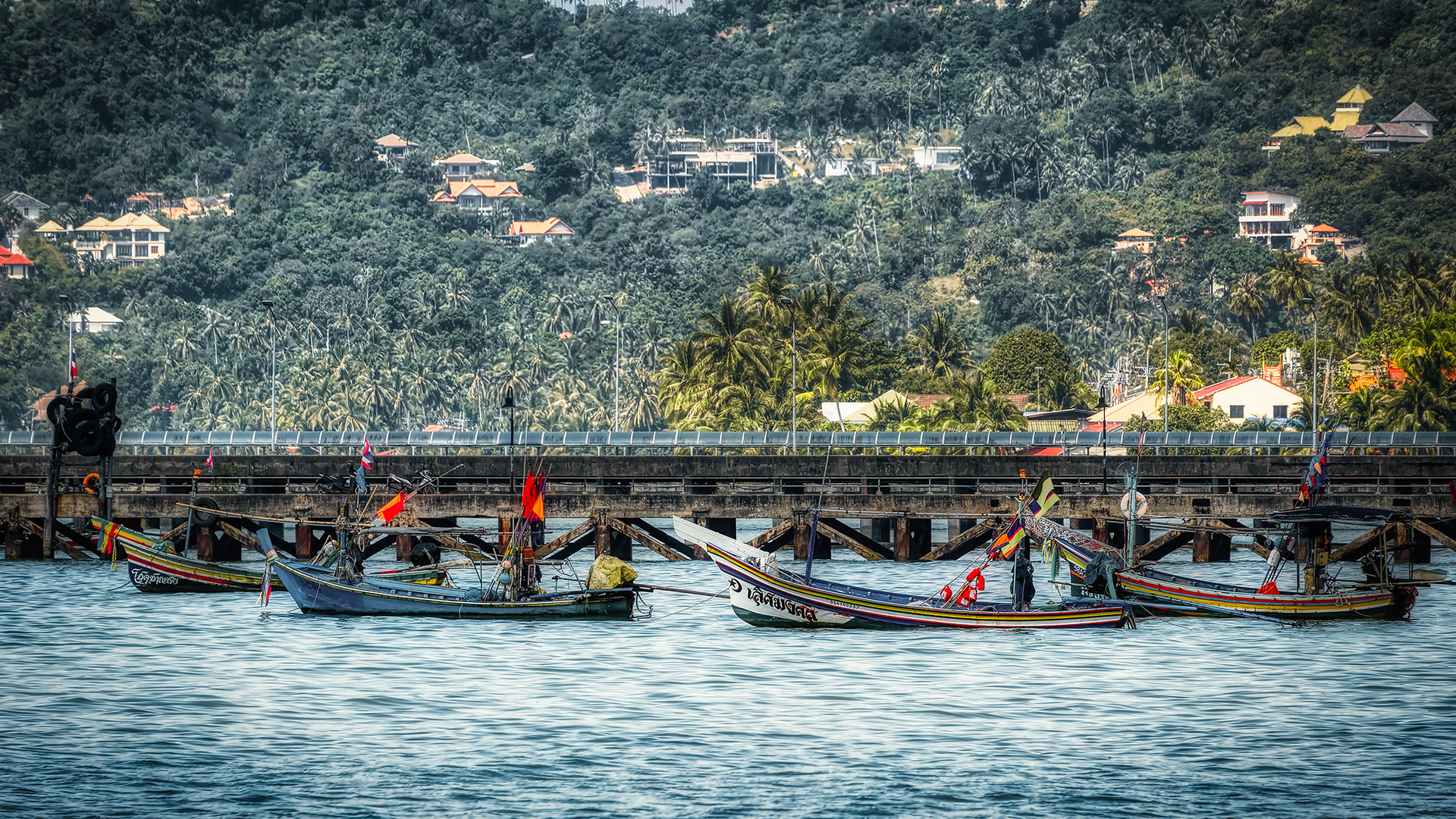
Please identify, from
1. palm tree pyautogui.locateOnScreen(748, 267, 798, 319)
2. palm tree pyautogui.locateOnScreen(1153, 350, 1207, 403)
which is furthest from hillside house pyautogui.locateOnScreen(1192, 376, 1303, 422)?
palm tree pyautogui.locateOnScreen(748, 267, 798, 319)

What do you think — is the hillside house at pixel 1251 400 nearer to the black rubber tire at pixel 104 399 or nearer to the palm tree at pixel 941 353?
the palm tree at pixel 941 353

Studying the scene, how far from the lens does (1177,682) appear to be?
47.3m

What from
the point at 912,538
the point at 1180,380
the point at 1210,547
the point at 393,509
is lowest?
the point at 1210,547

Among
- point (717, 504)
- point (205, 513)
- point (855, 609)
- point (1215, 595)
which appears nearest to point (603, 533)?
point (717, 504)

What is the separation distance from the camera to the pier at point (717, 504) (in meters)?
65.9

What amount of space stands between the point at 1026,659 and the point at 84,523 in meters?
45.7

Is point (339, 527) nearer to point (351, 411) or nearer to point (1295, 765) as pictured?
point (1295, 765)

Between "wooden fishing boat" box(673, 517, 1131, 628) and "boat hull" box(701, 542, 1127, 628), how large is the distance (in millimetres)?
21

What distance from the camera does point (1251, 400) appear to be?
16438cm

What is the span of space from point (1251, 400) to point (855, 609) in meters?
119

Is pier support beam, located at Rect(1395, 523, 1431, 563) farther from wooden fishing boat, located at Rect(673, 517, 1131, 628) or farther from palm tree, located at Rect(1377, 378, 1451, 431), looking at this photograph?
palm tree, located at Rect(1377, 378, 1451, 431)

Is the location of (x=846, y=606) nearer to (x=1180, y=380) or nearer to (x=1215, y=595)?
(x=1215, y=595)

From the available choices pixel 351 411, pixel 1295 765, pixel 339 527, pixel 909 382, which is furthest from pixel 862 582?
pixel 351 411

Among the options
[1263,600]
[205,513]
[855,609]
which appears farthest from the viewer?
[205,513]
